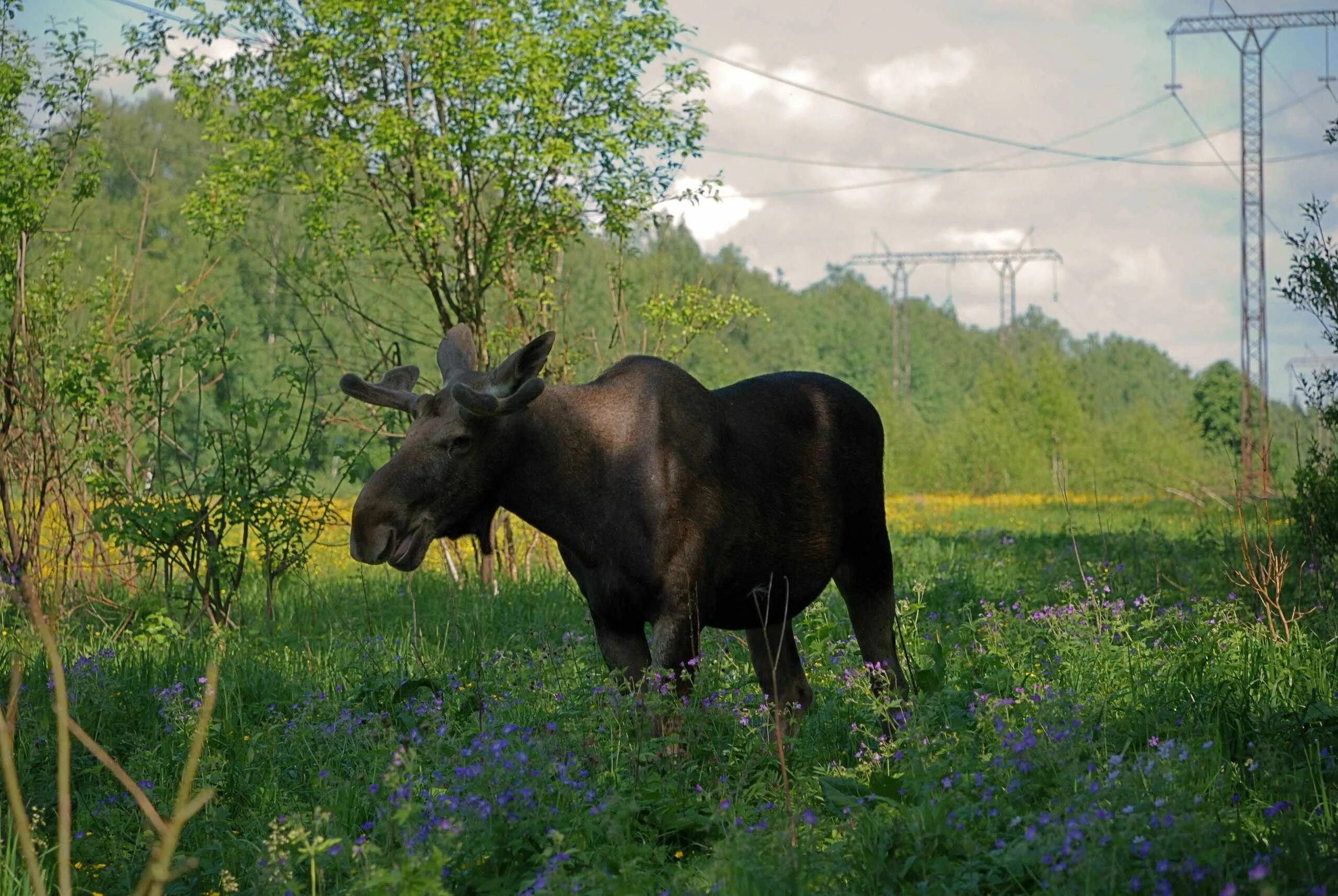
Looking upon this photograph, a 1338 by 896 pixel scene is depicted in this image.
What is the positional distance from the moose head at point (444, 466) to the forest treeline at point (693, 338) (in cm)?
420

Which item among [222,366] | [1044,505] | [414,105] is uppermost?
[414,105]

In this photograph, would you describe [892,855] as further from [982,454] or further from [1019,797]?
[982,454]

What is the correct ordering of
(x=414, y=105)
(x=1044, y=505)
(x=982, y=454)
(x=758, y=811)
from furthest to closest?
(x=982, y=454)
(x=1044, y=505)
(x=414, y=105)
(x=758, y=811)

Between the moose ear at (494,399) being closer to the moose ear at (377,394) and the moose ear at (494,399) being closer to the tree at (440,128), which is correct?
the moose ear at (377,394)

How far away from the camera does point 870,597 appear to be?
20.9 ft

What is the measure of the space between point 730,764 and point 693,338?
8.32 m

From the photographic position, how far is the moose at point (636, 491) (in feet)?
17.5

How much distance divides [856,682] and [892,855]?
170 cm

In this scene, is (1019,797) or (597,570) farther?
(597,570)

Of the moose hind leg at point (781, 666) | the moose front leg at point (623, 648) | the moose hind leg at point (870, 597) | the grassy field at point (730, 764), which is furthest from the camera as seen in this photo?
the moose hind leg at point (870, 597)

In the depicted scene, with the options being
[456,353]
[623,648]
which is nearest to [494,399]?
[456,353]

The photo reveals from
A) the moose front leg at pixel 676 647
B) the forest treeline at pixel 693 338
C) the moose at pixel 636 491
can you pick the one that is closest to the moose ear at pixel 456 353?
the moose at pixel 636 491

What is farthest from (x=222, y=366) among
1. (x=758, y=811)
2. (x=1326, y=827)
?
(x=1326, y=827)

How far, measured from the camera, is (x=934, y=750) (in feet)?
14.6
